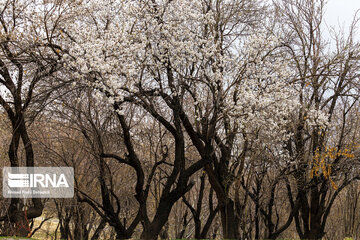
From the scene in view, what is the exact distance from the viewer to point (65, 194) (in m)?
15.6

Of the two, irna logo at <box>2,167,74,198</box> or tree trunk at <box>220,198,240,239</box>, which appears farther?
irna logo at <box>2,167,74,198</box>

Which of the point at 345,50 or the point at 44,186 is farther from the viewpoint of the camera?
the point at 44,186

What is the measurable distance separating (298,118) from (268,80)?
184 cm

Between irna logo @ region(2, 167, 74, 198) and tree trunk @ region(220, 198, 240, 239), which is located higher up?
irna logo @ region(2, 167, 74, 198)

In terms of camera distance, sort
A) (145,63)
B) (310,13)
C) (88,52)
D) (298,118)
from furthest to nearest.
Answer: (310,13) → (298,118) → (145,63) → (88,52)

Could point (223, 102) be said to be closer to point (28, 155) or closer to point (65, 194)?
point (28, 155)

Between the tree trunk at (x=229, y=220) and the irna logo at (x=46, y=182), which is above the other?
the irna logo at (x=46, y=182)

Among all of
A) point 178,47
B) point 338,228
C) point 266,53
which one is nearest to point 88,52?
point 178,47

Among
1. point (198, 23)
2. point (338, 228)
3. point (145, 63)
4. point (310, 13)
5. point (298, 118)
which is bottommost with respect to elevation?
point (338, 228)

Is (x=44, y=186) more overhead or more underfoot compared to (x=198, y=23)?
more underfoot

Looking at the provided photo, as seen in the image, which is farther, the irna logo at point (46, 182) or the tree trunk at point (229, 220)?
the irna logo at point (46, 182)

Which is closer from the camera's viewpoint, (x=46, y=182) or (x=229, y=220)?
(x=229, y=220)

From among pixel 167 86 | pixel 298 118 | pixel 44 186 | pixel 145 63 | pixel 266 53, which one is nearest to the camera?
pixel 145 63

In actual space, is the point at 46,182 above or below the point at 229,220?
above
